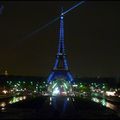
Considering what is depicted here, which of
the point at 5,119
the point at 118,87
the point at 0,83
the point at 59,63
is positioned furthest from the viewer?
the point at 59,63

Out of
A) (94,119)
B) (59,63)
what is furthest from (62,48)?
(94,119)

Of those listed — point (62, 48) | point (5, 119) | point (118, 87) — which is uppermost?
point (62, 48)

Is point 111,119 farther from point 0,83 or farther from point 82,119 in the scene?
point 0,83

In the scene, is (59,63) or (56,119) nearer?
(56,119)

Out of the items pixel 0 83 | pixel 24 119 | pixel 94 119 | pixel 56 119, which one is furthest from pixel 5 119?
pixel 0 83

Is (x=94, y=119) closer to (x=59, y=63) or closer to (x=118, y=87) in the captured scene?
(x=118, y=87)

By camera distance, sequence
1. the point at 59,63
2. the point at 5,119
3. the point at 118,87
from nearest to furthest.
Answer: the point at 5,119, the point at 118,87, the point at 59,63

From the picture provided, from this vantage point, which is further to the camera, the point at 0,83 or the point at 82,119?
the point at 0,83

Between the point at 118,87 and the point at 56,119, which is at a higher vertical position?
the point at 118,87

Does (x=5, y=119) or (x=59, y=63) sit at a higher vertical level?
(x=59, y=63)
